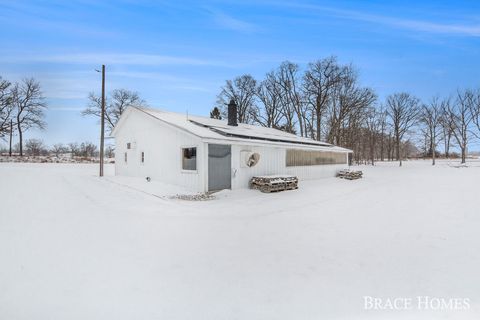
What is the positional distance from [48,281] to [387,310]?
4.11 metres

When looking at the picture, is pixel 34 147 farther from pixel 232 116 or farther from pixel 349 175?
pixel 349 175

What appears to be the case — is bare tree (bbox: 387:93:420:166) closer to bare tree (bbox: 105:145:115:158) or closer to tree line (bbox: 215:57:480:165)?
tree line (bbox: 215:57:480:165)

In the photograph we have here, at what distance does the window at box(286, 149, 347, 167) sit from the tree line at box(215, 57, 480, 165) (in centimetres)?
1076

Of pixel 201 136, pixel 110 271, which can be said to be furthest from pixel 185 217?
pixel 201 136

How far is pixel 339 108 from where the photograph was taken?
31.8 meters

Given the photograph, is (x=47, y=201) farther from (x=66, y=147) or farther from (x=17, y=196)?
(x=66, y=147)

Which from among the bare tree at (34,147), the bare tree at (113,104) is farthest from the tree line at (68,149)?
the bare tree at (113,104)

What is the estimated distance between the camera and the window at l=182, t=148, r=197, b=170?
10.6m

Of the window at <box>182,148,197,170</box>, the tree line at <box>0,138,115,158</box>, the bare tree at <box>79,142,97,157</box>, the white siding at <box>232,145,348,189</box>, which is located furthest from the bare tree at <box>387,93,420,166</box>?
the bare tree at <box>79,142,97,157</box>

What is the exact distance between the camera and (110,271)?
135 inches

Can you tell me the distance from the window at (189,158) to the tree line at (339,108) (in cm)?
2221

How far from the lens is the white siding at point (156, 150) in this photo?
34.5 feet

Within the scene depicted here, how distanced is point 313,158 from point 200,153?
29.6 feet

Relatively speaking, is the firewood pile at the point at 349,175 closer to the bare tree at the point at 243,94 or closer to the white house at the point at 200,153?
the white house at the point at 200,153
